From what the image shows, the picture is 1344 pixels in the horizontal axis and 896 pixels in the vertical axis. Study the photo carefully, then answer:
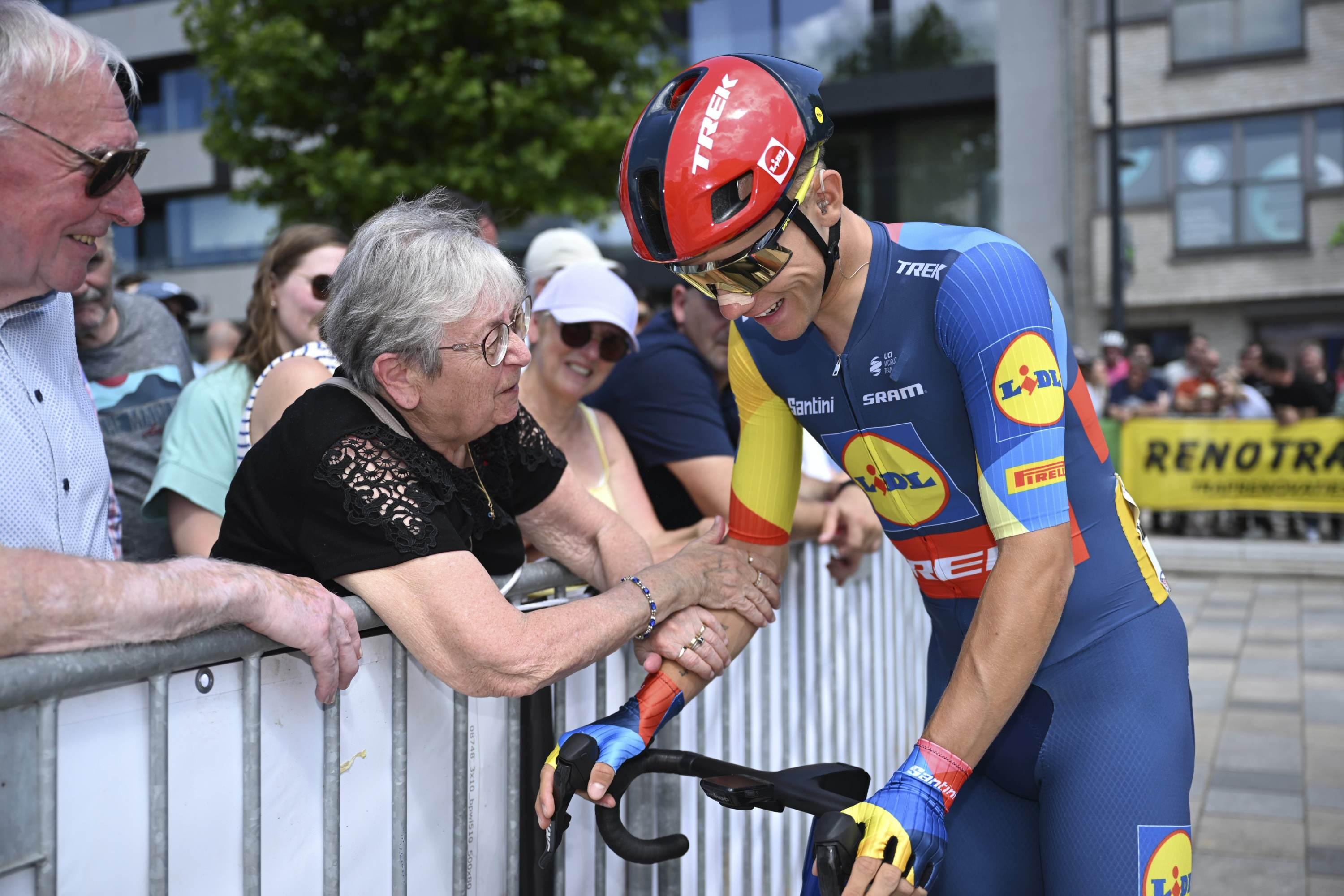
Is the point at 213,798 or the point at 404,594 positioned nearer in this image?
the point at 213,798

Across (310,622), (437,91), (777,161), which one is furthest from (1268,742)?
(437,91)

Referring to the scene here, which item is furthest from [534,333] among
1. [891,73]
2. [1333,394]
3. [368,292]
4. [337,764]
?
[891,73]

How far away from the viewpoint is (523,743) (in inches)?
86.4

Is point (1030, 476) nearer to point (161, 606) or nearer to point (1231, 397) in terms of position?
point (161, 606)

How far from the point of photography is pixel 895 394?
211cm

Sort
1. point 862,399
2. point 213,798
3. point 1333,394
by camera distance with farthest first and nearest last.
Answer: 1. point 1333,394
2. point 862,399
3. point 213,798

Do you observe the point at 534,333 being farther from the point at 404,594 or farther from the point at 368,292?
the point at 404,594

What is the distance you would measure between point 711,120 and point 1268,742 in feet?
16.6

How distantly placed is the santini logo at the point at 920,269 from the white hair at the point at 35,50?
1510 millimetres

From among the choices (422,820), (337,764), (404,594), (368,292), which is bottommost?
(422,820)

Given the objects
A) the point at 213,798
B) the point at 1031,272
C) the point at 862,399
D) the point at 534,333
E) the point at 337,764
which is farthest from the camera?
the point at 534,333

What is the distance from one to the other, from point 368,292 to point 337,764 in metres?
0.85

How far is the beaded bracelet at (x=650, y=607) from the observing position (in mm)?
2213

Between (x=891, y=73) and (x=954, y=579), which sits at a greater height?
(x=891, y=73)
